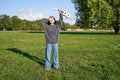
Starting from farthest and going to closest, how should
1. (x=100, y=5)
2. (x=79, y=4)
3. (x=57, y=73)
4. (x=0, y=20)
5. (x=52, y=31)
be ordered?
1. (x=0, y=20)
2. (x=79, y=4)
3. (x=100, y=5)
4. (x=52, y=31)
5. (x=57, y=73)

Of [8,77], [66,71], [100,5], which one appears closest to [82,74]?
[66,71]

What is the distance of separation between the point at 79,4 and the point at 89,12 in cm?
614

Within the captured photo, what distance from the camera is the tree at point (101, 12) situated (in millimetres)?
55969

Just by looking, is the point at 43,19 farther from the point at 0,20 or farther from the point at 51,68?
the point at 0,20

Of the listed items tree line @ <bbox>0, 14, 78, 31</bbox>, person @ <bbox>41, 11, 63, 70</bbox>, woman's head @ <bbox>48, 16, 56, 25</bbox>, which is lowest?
tree line @ <bbox>0, 14, 78, 31</bbox>

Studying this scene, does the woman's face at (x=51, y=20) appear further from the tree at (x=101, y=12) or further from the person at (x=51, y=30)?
the tree at (x=101, y=12)

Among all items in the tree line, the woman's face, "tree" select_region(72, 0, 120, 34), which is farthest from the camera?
the tree line

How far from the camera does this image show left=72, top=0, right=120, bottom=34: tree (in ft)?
184

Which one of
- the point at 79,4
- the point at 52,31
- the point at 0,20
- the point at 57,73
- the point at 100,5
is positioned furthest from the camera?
the point at 0,20

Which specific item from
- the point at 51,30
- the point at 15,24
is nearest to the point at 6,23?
the point at 15,24

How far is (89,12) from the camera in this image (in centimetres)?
5694

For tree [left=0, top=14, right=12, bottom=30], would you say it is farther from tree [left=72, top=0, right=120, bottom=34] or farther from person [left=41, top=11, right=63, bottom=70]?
person [left=41, top=11, right=63, bottom=70]

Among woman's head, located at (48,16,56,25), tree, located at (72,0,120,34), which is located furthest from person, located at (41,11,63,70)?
tree, located at (72,0,120,34)

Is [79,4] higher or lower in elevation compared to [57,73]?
higher
